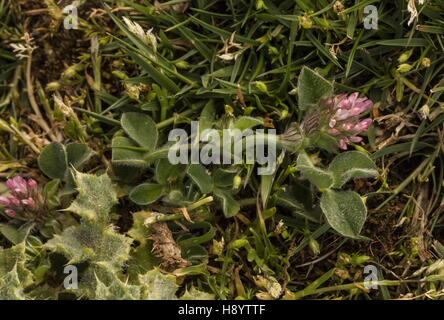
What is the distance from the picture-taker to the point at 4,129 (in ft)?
9.05

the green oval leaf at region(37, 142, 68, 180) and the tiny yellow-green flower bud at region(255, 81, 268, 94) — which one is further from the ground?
the tiny yellow-green flower bud at region(255, 81, 268, 94)

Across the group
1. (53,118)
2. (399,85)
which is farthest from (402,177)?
(53,118)

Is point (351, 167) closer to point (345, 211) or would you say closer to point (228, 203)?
point (345, 211)

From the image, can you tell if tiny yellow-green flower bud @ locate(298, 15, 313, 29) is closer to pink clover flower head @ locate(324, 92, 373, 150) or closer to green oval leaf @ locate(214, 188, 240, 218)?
pink clover flower head @ locate(324, 92, 373, 150)

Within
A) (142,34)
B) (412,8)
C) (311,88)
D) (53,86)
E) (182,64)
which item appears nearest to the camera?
(412,8)

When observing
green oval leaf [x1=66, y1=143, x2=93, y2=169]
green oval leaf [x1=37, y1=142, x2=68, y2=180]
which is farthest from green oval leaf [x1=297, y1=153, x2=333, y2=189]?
green oval leaf [x1=37, y1=142, x2=68, y2=180]

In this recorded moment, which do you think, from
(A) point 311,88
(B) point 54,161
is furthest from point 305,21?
(B) point 54,161

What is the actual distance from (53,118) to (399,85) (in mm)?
1603

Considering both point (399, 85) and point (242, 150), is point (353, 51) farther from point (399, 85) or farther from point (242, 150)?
point (242, 150)

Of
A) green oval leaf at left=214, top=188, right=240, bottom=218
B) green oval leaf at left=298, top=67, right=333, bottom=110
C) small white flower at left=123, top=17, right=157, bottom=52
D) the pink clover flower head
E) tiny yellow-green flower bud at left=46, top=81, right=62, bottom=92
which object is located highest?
small white flower at left=123, top=17, right=157, bottom=52

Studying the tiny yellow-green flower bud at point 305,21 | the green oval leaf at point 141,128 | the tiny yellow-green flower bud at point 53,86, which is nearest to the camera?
the tiny yellow-green flower bud at point 305,21

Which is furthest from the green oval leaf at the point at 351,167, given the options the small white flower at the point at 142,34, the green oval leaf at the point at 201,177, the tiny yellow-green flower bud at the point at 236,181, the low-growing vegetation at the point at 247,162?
the small white flower at the point at 142,34

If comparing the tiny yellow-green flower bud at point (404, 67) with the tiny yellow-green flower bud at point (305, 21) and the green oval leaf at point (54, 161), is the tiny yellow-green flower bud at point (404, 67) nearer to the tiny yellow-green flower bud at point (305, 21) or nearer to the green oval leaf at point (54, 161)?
the tiny yellow-green flower bud at point (305, 21)

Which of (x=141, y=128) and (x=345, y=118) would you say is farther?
(x=141, y=128)
